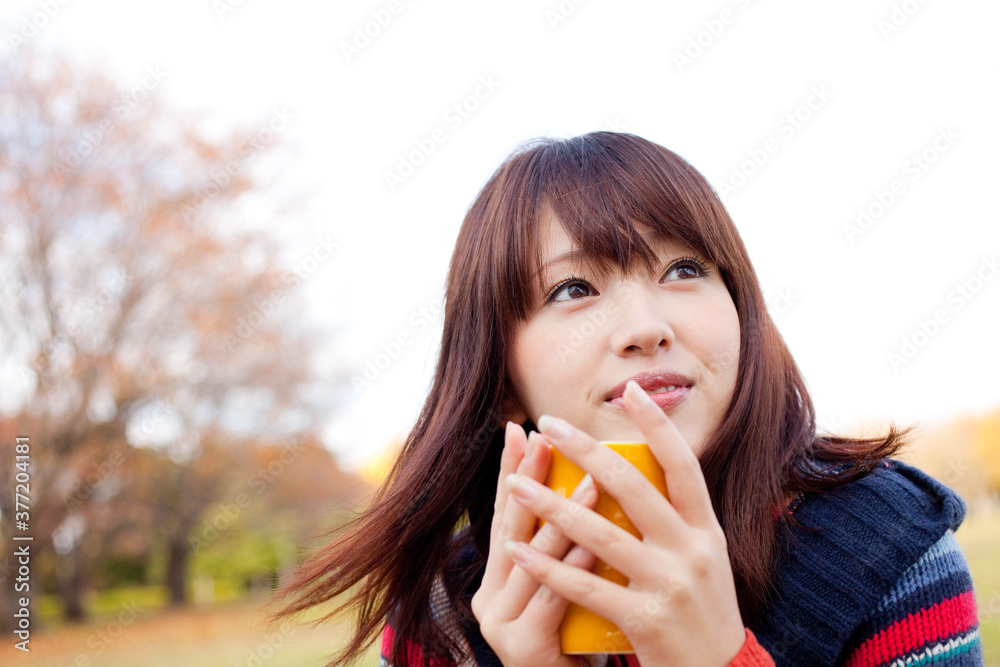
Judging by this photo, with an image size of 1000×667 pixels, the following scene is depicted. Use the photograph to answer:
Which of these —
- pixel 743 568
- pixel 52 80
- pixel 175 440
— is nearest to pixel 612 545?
pixel 743 568

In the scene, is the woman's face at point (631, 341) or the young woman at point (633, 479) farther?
the woman's face at point (631, 341)

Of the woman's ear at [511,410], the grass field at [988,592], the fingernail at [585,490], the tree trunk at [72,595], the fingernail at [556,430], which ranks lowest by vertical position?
the tree trunk at [72,595]

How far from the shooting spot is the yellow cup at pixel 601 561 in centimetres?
128

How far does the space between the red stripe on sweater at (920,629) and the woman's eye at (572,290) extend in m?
1.00

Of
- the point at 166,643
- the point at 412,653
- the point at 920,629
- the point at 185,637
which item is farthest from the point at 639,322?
the point at 185,637

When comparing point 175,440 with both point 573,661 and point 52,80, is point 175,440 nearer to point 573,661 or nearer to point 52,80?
point 52,80

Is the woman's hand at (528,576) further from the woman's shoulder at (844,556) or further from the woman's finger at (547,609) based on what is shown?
the woman's shoulder at (844,556)

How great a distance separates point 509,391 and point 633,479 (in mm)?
955

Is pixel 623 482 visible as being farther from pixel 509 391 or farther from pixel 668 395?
pixel 509 391

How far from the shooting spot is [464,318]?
214 centimetres

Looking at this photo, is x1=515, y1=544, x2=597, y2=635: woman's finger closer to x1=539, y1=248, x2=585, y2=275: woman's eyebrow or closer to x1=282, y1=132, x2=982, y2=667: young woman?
x1=282, y1=132, x2=982, y2=667: young woman

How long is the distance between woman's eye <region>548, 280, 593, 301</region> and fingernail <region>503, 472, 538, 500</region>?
70 cm

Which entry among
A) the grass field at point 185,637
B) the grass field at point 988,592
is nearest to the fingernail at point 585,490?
the grass field at point 988,592

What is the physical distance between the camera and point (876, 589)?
1596mm
